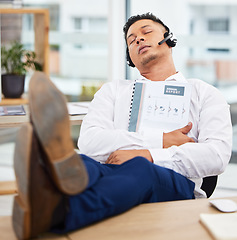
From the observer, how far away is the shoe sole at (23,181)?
126 cm

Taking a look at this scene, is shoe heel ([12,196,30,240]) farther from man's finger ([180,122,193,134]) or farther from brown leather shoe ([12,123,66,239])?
man's finger ([180,122,193,134])

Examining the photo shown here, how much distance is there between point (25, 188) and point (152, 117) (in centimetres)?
90

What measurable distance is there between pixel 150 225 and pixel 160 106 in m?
0.74

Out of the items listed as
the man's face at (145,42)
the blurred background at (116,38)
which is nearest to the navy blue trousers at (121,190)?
the man's face at (145,42)

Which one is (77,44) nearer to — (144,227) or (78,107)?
(78,107)

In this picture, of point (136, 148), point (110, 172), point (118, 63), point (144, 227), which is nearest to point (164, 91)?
point (136, 148)

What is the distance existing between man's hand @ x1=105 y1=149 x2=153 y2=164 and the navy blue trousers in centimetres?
5

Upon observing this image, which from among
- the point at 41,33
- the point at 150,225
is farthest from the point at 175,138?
the point at 41,33

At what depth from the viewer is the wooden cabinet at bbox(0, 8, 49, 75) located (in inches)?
140

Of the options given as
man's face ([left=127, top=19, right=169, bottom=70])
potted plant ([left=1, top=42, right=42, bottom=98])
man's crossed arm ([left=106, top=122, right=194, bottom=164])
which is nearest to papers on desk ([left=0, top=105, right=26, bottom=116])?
potted plant ([left=1, top=42, right=42, bottom=98])

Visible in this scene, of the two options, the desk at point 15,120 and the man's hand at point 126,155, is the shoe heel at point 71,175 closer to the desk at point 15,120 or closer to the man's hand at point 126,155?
the man's hand at point 126,155

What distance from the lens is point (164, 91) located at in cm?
208

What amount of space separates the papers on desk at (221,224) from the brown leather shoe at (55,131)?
1.30 feet

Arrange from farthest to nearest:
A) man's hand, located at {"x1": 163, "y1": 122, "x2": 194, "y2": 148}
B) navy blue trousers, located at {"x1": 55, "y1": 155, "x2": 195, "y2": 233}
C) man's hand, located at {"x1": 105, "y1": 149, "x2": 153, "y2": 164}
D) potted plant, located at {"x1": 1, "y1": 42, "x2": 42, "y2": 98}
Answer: potted plant, located at {"x1": 1, "y1": 42, "x2": 42, "y2": 98} < man's hand, located at {"x1": 163, "y1": 122, "x2": 194, "y2": 148} < man's hand, located at {"x1": 105, "y1": 149, "x2": 153, "y2": 164} < navy blue trousers, located at {"x1": 55, "y1": 155, "x2": 195, "y2": 233}
